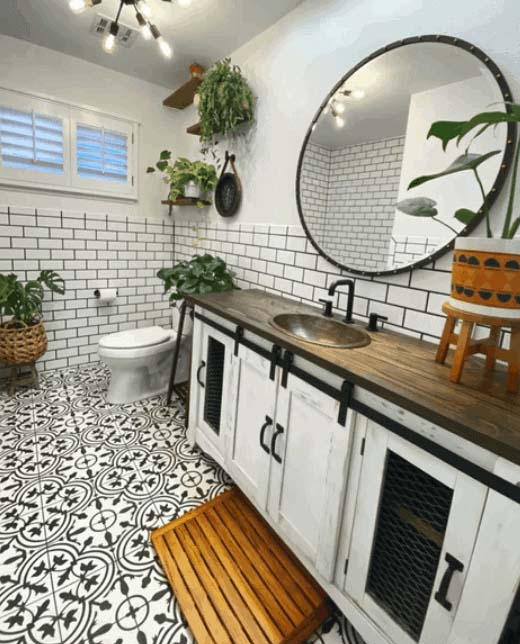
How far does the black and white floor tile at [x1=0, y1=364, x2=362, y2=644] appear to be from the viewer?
42.3 inches

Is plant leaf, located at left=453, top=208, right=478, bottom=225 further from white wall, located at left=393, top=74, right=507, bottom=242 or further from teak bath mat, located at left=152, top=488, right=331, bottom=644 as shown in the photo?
teak bath mat, located at left=152, top=488, right=331, bottom=644

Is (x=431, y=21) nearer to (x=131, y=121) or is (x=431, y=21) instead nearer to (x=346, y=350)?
(x=346, y=350)

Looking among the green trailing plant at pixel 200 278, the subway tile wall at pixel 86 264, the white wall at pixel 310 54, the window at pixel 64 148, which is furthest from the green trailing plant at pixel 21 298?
the white wall at pixel 310 54

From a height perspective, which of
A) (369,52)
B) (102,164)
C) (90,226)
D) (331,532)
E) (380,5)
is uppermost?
(380,5)

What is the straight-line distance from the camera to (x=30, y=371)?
8.31ft

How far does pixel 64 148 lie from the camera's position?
2420mm

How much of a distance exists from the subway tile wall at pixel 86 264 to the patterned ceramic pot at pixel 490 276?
2.63 m

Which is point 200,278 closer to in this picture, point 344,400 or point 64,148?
point 344,400

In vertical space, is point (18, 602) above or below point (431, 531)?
below

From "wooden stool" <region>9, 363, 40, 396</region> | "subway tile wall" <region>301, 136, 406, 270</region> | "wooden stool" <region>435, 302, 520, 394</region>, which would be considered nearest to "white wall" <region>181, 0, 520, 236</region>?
"subway tile wall" <region>301, 136, 406, 270</region>

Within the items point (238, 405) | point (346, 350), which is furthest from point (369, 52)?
point (238, 405)

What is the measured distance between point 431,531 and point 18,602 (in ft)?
4.40

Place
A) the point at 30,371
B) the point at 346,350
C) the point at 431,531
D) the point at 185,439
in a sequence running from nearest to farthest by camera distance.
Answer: the point at 431,531 < the point at 346,350 < the point at 185,439 < the point at 30,371

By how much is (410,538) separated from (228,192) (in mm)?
2134
